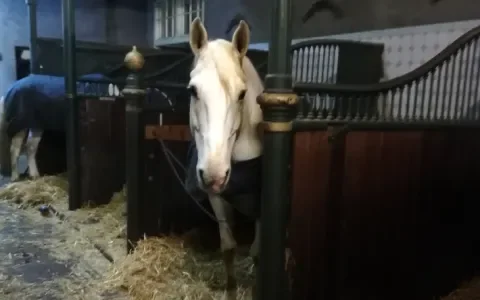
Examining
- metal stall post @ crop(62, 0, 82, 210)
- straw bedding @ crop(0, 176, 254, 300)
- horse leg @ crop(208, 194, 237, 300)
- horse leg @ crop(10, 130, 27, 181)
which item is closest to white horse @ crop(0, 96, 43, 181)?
horse leg @ crop(10, 130, 27, 181)

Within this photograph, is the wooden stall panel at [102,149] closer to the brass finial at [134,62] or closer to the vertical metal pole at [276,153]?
→ the brass finial at [134,62]

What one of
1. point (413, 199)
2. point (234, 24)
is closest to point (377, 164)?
point (413, 199)

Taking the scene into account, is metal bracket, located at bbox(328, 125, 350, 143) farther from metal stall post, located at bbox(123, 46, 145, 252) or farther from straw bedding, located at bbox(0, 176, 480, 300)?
metal stall post, located at bbox(123, 46, 145, 252)

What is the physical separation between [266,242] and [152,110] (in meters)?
1.12

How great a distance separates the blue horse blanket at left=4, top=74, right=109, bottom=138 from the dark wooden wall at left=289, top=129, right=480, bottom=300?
2.70 metres

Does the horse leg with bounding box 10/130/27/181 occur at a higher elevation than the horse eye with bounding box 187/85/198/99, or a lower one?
lower

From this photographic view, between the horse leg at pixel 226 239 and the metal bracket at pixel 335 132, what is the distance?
1.70 feet

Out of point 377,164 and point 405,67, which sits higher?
point 405,67

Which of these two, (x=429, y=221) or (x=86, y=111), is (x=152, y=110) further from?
(x=429, y=221)

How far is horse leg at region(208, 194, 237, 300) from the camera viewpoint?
171 centimetres

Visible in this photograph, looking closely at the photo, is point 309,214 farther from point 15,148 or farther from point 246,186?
point 15,148

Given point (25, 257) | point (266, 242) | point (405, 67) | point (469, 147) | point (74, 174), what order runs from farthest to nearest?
1. point (74, 174)
2. point (405, 67)
3. point (25, 257)
4. point (469, 147)
5. point (266, 242)

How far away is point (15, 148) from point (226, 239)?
2732 mm

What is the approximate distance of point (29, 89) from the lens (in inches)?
143
